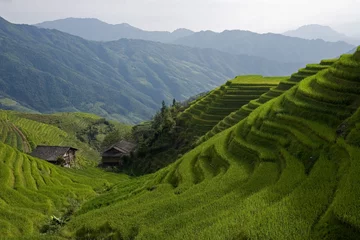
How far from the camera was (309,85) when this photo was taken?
102ft

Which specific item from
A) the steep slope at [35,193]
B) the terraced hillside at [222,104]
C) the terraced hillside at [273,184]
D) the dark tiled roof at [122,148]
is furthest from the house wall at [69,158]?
the terraced hillside at [273,184]

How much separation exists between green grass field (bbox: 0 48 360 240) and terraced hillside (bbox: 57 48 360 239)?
0.05m

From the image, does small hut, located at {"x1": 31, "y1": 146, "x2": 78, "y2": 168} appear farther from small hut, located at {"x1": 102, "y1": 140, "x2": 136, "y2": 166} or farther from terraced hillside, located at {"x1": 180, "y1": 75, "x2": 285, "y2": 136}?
terraced hillside, located at {"x1": 180, "y1": 75, "x2": 285, "y2": 136}

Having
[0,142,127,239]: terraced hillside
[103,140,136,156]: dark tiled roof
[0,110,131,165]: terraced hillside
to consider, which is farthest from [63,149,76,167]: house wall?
[0,142,127,239]: terraced hillside

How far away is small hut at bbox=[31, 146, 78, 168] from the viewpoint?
215ft

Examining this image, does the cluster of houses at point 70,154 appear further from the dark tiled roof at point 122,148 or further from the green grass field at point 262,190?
the green grass field at point 262,190

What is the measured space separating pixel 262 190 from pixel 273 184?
963 mm

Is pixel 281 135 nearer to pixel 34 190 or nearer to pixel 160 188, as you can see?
pixel 160 188

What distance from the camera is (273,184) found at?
847 inches

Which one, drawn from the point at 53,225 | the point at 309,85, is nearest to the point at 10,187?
the point at 53,225

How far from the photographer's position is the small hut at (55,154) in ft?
215

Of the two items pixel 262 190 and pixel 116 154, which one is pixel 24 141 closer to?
pixel 116 154

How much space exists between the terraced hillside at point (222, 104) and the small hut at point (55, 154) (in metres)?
22.1

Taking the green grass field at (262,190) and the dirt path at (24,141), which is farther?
the dirt path at (24,141)
